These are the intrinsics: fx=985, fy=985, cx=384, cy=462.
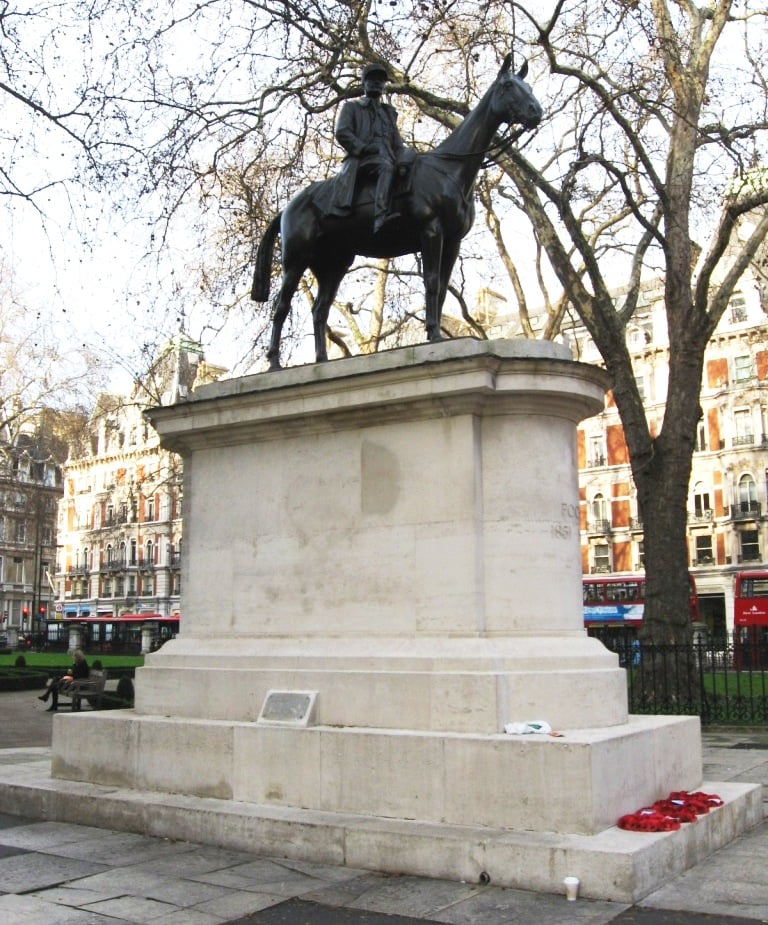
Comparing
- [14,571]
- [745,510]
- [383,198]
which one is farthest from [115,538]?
[383,198]

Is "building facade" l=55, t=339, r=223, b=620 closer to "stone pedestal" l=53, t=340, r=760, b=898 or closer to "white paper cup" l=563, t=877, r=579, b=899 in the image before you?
"stone pedestal" l=53, t=340, r=760, b=898

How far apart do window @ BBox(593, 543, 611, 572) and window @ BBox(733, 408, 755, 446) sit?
34.3ft

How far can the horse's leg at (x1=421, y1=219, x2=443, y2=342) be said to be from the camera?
25.8ft

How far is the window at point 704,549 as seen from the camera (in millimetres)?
58750

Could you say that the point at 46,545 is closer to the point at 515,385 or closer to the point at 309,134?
the point at 309,134

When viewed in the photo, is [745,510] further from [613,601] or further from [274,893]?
[274,893]

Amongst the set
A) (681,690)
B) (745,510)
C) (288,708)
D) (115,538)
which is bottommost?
(681,690)

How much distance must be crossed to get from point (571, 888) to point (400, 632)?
7.25 feet

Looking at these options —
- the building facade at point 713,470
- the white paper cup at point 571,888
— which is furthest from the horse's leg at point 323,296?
the building facade at point 713,470

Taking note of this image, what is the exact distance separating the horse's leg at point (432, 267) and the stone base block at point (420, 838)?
3.75 meters

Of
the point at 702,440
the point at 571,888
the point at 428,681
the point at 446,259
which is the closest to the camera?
the point at 571,888

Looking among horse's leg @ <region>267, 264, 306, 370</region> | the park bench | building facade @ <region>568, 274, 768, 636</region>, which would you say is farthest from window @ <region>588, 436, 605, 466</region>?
horse's leg @ <region>267, 264, 306, 370</region>

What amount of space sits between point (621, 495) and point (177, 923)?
60.3 metres

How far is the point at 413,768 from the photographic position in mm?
6395
